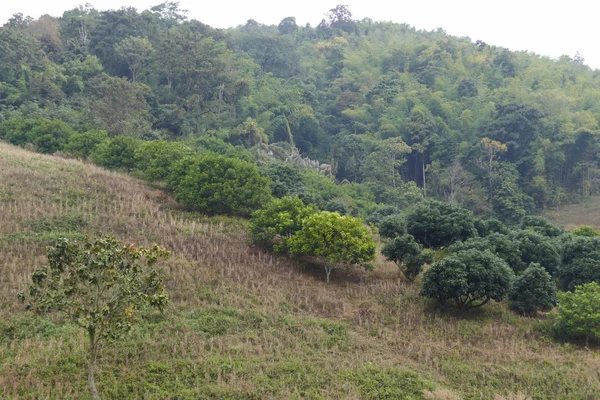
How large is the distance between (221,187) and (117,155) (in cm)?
1066

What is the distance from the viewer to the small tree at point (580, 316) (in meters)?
15.6

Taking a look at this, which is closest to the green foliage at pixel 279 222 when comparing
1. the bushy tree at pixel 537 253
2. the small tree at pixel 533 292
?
the small tree at pixel 533 292

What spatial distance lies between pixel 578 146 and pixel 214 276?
4469 centimetres

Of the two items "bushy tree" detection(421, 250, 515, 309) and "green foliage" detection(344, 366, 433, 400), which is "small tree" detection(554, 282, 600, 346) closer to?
"bushy tree" detection(421, 250, 515, 309)

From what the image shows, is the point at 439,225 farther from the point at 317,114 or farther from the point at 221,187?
the point at 317,114

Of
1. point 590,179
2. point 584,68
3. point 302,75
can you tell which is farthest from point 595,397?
point 584,68

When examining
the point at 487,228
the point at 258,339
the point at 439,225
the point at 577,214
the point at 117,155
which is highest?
the point at 117,155

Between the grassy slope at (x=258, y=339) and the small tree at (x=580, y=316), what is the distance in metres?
0.74

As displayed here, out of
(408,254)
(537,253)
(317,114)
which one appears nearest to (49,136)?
(408,254)

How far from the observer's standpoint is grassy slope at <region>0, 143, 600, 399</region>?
37.9ft

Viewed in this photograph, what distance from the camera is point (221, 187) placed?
84.4 ft

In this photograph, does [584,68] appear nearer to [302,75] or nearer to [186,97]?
[302,75]

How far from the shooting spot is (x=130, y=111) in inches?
1613

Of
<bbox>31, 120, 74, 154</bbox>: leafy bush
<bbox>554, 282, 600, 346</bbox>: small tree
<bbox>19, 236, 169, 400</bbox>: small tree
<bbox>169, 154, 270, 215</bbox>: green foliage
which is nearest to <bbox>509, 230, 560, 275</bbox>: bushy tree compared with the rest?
<bbox>554, 282, 600, 346</bbox>: small tree
